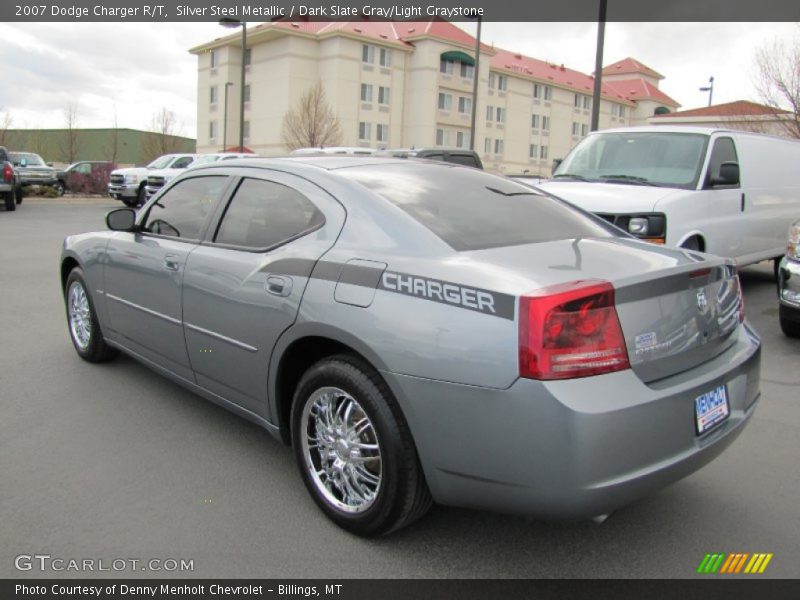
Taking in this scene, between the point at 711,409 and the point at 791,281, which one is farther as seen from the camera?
the point at 791,281

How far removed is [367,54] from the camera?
186 ft

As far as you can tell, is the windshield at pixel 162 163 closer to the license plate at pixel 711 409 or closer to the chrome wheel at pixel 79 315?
the chrome wheel at pixel 79 315

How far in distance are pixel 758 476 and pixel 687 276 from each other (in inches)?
61.4

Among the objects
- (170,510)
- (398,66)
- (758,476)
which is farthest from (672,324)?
(398,66)

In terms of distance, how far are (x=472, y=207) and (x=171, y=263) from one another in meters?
1.86

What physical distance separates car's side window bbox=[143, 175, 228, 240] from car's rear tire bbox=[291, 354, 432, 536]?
1.49 metres

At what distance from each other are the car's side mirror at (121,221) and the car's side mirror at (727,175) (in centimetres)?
609

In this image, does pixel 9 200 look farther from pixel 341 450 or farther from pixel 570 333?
pixel 570 333

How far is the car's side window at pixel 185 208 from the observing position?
4.15 m

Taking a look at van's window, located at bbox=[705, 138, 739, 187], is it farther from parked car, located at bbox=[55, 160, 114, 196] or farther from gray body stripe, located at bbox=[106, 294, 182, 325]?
parked car, located at bbox=[55, 160, 114, 196]

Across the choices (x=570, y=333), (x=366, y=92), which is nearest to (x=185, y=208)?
(x=570, y=333)

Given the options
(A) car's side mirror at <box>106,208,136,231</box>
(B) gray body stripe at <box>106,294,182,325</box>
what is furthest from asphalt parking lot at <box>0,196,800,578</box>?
(A) car's side mirror at <box>106,208,136,231</box>

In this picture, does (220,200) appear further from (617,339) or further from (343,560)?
(617,339)

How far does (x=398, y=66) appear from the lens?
5884 cm
